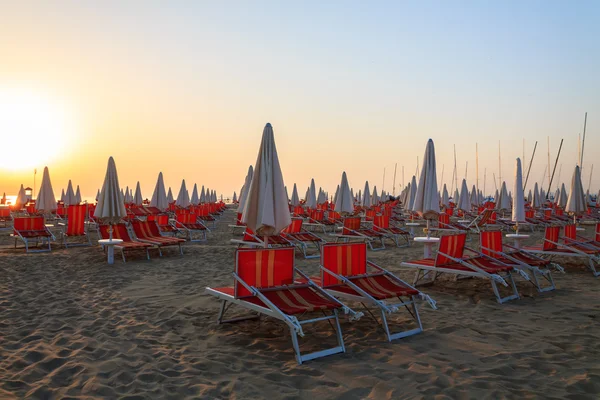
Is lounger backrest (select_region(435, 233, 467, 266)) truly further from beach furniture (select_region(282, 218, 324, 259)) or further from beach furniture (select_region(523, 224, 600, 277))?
beach furniture (select_region(282, 218, 324, 259))

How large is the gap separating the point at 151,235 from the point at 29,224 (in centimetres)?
301

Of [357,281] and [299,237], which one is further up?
[299,237]

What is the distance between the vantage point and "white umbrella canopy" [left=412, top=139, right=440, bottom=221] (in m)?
7.48

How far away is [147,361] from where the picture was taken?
3.41m

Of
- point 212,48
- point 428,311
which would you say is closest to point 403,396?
point 428,311

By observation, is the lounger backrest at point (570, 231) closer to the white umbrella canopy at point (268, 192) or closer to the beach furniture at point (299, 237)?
the beach furniture at point (299, 237)

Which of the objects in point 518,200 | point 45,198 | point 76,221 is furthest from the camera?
point 45,198

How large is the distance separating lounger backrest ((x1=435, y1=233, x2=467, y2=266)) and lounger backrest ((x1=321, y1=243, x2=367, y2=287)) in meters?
1.41

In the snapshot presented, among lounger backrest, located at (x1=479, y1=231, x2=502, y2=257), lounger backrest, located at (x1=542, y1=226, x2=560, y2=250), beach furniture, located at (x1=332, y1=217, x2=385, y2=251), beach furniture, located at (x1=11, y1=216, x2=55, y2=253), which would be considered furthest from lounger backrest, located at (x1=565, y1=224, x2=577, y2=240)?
beach furniture, located at (x1=11, y1=216, x2=55, y2=253)

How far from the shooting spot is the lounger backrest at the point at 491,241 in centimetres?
641

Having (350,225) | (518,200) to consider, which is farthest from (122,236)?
(518,200)

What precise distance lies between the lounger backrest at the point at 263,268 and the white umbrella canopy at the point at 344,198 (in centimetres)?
961

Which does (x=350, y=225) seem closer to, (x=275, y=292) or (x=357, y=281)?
(x=357, y=281)

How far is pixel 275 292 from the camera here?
14.0ft
